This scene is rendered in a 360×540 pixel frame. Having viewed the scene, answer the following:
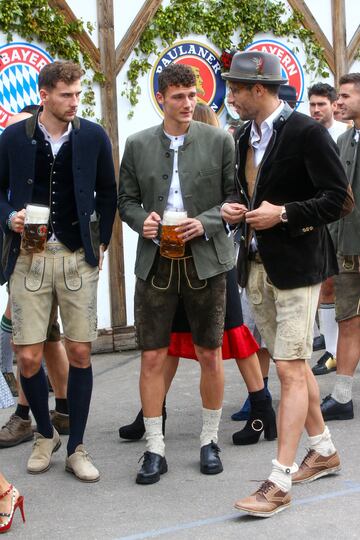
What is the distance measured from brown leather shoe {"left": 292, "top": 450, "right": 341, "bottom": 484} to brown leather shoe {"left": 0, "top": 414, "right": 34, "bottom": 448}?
1748mm

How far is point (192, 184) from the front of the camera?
574 centimetres

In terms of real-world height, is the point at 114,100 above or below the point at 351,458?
above

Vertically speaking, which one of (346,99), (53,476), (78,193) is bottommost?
(53,476)

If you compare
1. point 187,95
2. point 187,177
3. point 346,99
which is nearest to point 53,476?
point 187,177

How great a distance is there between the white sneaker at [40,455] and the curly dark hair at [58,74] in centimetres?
183

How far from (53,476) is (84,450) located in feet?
0.68

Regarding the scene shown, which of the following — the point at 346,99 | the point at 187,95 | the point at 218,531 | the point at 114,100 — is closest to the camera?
the point at 218,531

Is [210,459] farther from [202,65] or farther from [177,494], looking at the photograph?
[202,65]

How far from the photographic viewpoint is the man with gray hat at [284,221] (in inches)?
200

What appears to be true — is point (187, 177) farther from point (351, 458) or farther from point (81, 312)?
point (351, 458)

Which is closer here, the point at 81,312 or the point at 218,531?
the point at 218,531

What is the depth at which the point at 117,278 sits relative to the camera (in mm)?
9172

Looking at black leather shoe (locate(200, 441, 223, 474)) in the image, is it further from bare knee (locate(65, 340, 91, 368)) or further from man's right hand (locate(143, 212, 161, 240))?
man's right hand (locate(143, 212, 161, 240))

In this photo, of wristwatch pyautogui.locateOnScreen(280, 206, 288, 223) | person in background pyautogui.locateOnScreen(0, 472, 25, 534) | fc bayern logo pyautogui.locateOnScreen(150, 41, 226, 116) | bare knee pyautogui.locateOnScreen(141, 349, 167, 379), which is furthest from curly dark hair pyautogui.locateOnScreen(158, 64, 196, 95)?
fc bayern logo pyautogui.locateOnScreen(150, 41, 226, 116)
